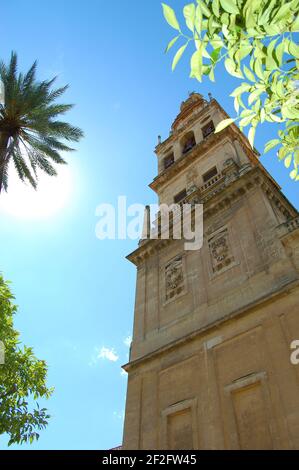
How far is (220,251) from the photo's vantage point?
14781 mm

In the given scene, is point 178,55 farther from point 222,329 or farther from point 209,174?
point 209,174

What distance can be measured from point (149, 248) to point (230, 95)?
15.2 metres

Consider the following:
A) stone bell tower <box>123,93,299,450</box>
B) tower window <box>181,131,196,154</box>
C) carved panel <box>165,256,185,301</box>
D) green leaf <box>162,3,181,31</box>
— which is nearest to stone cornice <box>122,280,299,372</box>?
stone bell tower <box>123,93,299,450</box>

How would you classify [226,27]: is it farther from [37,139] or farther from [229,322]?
[37,139]

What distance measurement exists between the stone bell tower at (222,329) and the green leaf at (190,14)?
853 centimetres

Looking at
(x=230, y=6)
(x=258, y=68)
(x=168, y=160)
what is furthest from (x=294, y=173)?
(x=168, y=160)

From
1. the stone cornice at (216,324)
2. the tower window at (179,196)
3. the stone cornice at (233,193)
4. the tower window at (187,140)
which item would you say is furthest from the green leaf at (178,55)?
the tower window at (187,140)

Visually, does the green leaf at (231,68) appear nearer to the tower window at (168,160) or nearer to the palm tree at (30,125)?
the palm tree at (30,125)

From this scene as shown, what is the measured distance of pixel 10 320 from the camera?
47.2 ft

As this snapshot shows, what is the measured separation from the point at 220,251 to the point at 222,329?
370cm

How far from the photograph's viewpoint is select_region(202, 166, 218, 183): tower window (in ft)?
68.3

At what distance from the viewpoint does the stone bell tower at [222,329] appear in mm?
9805

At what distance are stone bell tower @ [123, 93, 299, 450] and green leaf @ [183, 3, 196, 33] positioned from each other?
8534 millimetres
